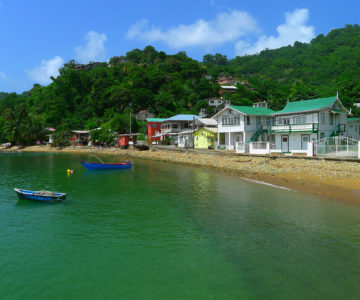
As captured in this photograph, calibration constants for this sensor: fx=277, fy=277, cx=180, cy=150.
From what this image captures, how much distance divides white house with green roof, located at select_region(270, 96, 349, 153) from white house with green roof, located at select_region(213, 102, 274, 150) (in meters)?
4.31

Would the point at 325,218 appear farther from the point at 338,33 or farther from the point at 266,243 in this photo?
the point at 338,33

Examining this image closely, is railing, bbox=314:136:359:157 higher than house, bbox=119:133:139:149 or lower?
lower

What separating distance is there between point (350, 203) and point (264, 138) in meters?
27.7

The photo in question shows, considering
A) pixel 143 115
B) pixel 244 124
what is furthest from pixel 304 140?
pixel 143 115

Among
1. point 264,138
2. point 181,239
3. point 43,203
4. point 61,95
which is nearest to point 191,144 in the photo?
point 264,138

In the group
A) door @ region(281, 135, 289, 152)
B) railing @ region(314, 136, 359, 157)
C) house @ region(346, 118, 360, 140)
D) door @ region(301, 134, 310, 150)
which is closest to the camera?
railing @ region(314, 136, 359, 157)

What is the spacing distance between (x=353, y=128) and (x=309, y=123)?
32.2 feet

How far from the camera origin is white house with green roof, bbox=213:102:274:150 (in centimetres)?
4569

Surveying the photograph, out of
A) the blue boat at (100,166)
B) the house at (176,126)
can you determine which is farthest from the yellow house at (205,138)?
the blue boat at (100,166)

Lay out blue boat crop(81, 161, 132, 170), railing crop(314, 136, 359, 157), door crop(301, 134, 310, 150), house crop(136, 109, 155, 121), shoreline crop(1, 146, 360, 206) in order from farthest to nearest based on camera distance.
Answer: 1. house crop(136, 109, 155, 121)
2. blue boat crop(81, 161, 132, 170)
3. door crop(301, 134, 310, 150)
4. railing crop(314, 136, 359, 157)
5. shoreline crop(1, 146, 360, 206)

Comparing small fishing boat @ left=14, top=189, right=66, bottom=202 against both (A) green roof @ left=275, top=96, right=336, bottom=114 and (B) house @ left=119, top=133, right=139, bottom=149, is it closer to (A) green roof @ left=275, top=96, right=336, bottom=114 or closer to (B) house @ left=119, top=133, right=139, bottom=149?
(A) green roof @ left=275, top=96, right=336, bottom=114

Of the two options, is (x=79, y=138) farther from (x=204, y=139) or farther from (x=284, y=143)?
(x=284, y=143)

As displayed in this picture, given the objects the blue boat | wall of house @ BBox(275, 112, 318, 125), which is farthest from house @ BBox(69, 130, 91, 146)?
wall of house @ BBox(275, 112, 318, 125)

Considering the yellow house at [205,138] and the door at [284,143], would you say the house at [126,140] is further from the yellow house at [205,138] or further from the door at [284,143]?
the door at [284,143]
